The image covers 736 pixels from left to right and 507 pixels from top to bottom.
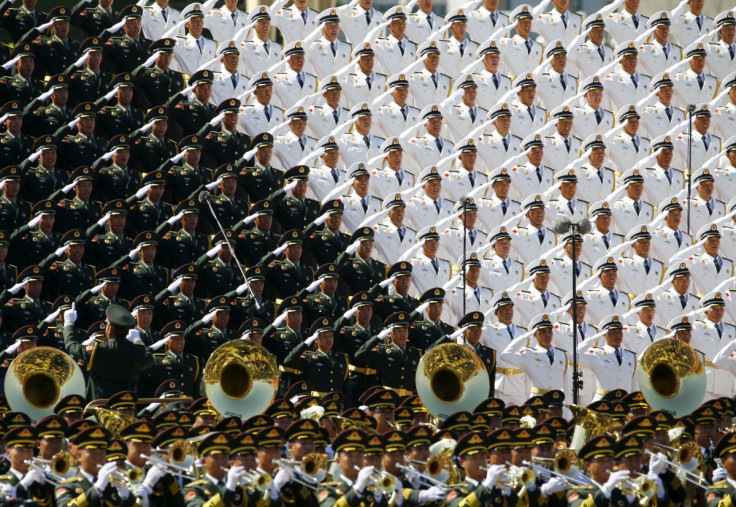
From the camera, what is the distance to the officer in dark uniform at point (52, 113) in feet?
58.4

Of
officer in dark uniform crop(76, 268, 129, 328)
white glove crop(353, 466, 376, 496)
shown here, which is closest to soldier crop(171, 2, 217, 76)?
officer in dark uniform crop(76, 268, 129, 328)

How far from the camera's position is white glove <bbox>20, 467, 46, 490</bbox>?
11.9 metres

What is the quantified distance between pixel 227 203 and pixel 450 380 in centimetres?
362

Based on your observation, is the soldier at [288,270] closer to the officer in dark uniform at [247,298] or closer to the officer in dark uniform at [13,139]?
the officer in dark uniform at [247,298]

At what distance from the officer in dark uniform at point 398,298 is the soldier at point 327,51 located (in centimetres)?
325

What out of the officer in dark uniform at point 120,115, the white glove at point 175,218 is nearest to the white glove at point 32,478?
the white glove at point 175,218

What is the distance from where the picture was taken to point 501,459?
491 inches

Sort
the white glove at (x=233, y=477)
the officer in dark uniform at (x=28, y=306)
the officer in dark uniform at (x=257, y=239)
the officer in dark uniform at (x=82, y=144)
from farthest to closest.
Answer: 1. the officer in dark uniform at (x=82, y=144)
2. the officer in dark uniform at (x=257, y=239)
3. the officer in dark uniform at (x=28, y=306)
4. the white glove at (x=233, y=477)

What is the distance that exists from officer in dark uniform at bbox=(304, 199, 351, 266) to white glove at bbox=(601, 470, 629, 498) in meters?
5.39

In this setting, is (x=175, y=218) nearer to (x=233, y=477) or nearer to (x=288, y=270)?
(x=288, y=270)

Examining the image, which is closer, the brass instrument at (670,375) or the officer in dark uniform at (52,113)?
the brass instrument at (670,375)

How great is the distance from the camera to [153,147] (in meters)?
17.7

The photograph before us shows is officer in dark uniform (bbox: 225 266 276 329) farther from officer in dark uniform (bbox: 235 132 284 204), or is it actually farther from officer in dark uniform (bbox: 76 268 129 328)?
officer in dark uniform (bbox: 235 132 284 204)

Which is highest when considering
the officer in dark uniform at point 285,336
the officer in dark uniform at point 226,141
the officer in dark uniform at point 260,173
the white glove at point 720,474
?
the officer in dark uniform at point 226,141
